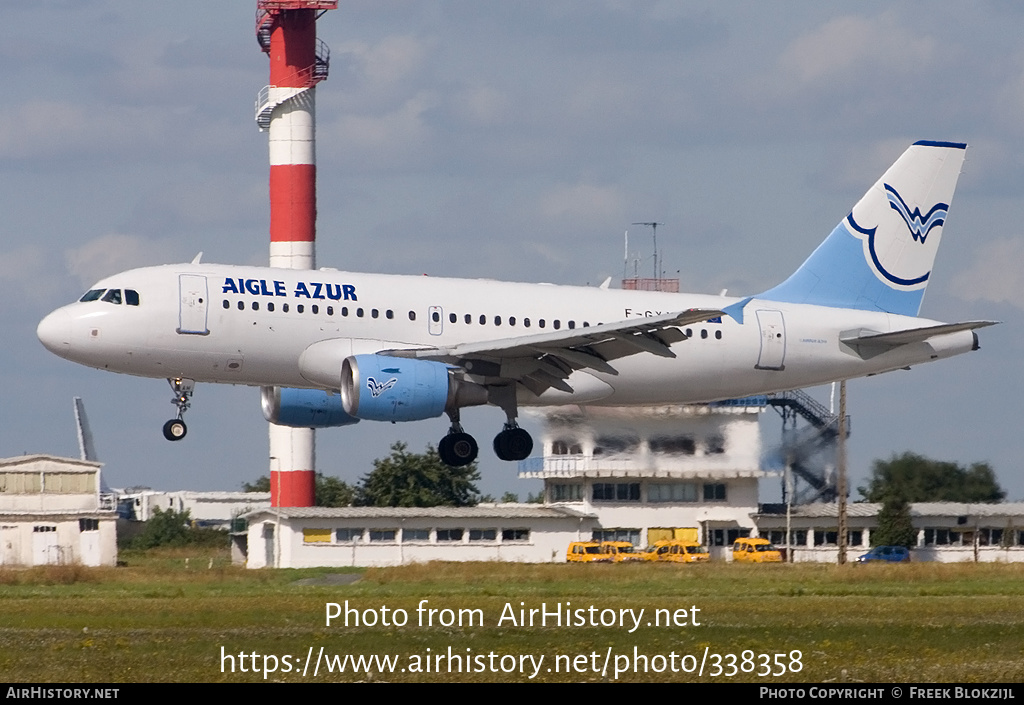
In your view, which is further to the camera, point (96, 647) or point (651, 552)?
point (651, 552)

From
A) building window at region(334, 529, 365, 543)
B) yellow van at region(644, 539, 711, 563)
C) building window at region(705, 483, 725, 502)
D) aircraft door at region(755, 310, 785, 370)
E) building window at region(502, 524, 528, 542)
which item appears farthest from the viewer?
building window at region(502, 524, 528, 542)

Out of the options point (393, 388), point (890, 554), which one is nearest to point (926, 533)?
point (890, 554)

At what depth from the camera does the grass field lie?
→ 25641 mm

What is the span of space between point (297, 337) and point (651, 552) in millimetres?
32479

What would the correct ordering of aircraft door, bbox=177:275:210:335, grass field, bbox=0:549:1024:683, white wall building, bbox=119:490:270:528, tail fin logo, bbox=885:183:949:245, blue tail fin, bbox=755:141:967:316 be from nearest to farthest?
grass field, bbox=0:549:1024:683, aircraft door, bbox=177:275:210:335, blue tail fin, bbox=755:141:967:316, tail fin logo, bbox=885:183:949:245, white wall building, bbox=119:490:270:528

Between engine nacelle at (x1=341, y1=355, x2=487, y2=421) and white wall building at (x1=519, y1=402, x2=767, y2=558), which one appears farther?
white wall building at (x1=519, y1=402, x2=767, y2=558)

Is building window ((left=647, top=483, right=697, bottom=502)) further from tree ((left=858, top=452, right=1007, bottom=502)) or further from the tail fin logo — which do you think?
the tail fin logo

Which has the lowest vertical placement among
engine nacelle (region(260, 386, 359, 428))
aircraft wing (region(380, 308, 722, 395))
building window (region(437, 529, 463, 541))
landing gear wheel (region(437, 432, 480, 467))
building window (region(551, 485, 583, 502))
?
building window (region(437, 529, 463, 541))

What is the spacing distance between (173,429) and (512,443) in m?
7.72

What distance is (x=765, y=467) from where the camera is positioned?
159 feet

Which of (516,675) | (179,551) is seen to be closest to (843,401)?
(516,675)

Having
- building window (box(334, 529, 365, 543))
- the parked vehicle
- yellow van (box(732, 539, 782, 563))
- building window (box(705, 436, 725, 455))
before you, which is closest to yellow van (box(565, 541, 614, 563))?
yellow van (box(732, 539, 782, 563))

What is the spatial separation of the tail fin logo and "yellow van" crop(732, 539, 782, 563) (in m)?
23.8

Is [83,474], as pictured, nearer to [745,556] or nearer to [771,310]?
[745,556]
